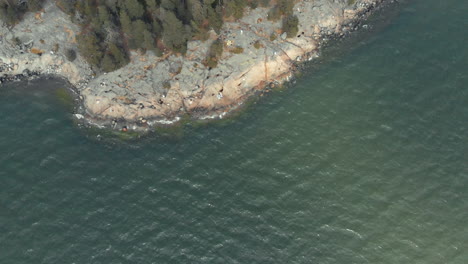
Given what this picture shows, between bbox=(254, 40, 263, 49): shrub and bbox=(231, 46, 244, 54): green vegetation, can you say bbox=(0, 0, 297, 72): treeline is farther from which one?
bbox=(254, 40, 263, 49): shrub

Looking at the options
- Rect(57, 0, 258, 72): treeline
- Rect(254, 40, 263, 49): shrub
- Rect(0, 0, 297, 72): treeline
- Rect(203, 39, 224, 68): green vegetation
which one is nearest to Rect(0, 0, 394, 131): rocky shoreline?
Rect(254, 40, 263, 49): shrub

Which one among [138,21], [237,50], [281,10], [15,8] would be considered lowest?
[237,50]

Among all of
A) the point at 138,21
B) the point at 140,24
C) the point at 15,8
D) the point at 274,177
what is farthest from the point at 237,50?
the point at 15,8

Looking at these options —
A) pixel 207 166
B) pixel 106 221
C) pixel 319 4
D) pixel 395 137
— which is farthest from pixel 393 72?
pixel 106 221

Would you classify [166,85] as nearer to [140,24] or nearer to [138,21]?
[140,24]

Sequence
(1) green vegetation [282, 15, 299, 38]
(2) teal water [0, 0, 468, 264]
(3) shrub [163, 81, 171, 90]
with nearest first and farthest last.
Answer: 1. (2) teal water [0, 0, 468, 264]
2. (3) shrub [163, 81, 171, 90]
3. (1) green vegetation [282, 15, 299, 38]

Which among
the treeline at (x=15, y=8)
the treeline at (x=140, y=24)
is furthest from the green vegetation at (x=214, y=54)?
A: the treeline at (x=15, y=8)

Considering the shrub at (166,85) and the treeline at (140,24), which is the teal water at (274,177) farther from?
the treeline at (140,24)
